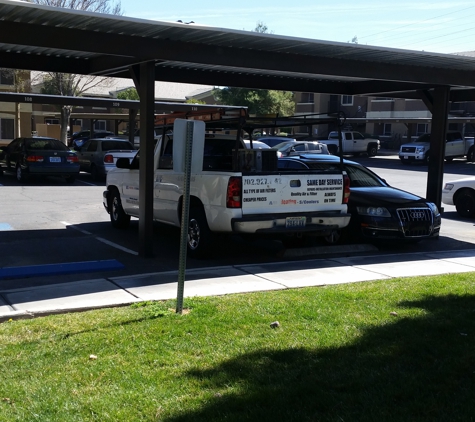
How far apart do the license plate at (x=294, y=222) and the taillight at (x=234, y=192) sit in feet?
2.93

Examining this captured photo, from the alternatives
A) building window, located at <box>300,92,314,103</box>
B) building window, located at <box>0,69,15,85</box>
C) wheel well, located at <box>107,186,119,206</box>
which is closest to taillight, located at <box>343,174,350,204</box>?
wheel well, located at <box>107,186,119,206</box>

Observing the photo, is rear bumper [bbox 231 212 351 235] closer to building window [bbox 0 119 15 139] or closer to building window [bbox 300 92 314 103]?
building window [bbox 0 119 15 139]

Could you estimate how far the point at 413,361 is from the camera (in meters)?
5.27

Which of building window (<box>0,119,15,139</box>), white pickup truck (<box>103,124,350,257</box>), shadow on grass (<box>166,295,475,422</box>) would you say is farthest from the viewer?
building window (<box>0,119,15,139</box>)

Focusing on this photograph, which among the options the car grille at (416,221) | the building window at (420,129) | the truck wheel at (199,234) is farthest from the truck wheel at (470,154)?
the truck wheel at (199,234)

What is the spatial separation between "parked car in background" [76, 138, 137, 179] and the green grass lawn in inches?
691

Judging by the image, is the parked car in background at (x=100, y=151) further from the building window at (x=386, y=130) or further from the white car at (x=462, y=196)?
the building window at (x=386, y=130)

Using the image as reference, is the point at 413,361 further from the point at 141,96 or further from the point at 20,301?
the point at 141,96

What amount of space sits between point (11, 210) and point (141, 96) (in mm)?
6698

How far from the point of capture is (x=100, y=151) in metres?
24.4

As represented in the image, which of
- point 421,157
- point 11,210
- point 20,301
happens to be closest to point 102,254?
point 20,301

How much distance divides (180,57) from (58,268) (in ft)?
12.0

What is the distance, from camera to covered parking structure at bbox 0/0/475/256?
9094 millimetres

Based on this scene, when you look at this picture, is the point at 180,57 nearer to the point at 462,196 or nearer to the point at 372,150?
the point at 462,196
